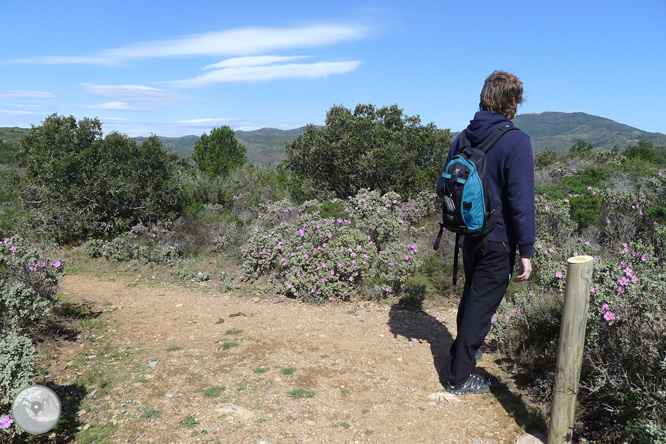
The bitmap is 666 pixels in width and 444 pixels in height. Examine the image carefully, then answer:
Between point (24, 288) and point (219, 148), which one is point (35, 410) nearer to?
point (24, 288)

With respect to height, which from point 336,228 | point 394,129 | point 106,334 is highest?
point 394,129

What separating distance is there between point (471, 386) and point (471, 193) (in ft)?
4.80

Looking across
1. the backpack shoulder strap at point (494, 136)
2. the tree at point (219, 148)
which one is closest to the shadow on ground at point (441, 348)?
the backpack shoulder strap at point (494, 136)

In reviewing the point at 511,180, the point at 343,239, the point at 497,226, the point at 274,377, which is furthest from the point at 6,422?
the point at 343,239

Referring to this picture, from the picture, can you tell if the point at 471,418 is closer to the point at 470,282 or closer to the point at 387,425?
the point at 387,425

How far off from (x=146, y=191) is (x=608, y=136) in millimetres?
127804

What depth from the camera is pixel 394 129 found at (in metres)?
9.85

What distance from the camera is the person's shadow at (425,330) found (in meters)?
3.71

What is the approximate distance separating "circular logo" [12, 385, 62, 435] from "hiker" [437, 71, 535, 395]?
105 inches

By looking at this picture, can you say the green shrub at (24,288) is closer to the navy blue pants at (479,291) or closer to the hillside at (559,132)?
the navy blue pants at (479,291)

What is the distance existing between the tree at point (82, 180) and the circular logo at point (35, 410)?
5.77 m

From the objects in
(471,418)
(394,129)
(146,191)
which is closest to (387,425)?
(471,418)

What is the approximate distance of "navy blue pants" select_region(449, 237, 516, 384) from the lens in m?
2.73

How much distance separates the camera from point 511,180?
2.55 m
